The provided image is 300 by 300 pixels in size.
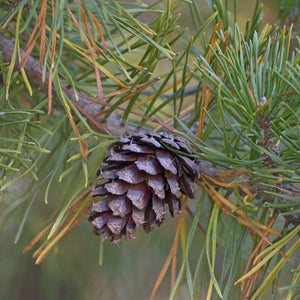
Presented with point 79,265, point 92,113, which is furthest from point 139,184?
point 79,265

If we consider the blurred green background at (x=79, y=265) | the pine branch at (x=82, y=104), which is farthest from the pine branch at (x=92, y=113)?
the blurred green background at (x=79, y=265)

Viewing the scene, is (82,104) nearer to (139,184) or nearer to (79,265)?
(139,184)

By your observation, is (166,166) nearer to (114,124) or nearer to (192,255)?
(114,124)

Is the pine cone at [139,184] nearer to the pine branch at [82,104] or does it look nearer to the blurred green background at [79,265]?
the pine branch at [82,104]

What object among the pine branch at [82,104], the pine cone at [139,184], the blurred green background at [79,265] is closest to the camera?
the pine cone at [139,184]

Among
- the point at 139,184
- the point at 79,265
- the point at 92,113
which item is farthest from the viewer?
the point at 79,265
